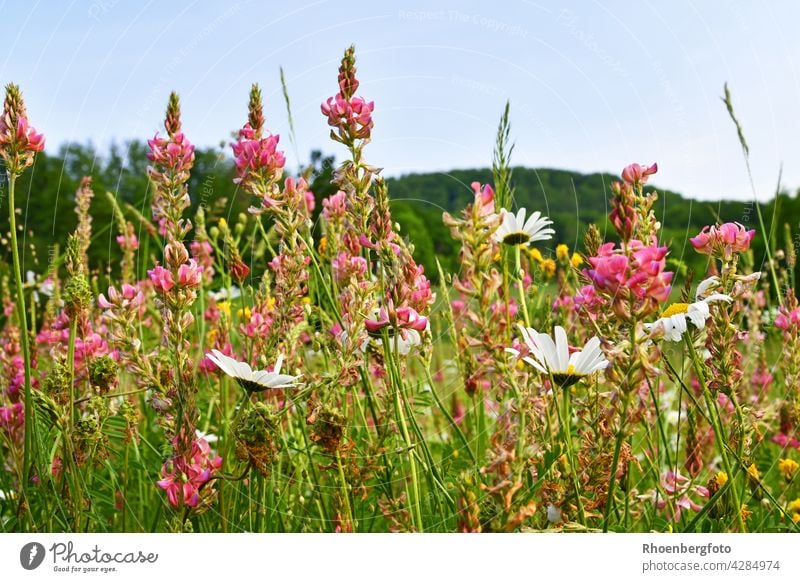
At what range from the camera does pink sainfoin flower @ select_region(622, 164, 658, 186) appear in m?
1.17

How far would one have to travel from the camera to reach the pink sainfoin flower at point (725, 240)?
4.29ft

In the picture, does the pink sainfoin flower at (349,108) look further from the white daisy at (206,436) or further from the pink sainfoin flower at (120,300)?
the white daisy at (206,436)

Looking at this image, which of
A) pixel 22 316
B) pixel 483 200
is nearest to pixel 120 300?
pixel 22 316

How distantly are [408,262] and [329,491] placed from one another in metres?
0.93

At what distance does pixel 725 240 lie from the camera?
4.33ft

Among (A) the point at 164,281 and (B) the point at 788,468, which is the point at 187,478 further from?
(B) the point at 788,468

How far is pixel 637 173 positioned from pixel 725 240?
0.28 m

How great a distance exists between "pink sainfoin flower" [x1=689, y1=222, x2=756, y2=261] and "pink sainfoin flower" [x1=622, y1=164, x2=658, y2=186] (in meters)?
0.22
